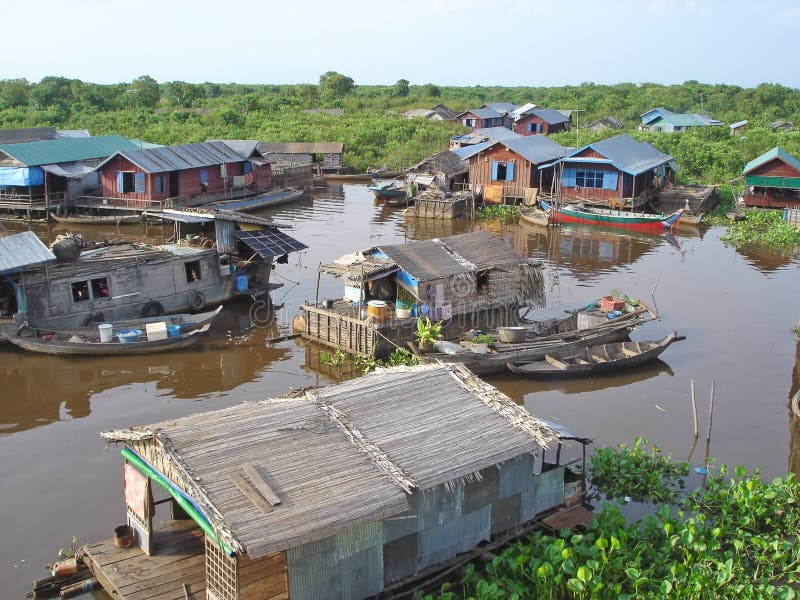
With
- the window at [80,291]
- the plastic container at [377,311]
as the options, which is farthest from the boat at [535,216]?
the window at [80,291]

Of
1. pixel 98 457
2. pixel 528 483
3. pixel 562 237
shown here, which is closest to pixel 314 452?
pixel 528 483

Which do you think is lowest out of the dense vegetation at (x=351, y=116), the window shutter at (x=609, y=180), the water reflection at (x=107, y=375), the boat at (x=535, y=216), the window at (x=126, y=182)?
the water reflection at (x=107, y=375)

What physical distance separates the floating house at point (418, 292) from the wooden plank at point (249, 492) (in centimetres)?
1011

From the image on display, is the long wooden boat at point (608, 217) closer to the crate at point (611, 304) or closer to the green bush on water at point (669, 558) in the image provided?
the crate at point (611, 304)

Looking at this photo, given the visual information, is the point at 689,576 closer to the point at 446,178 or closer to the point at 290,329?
the point at 290,329

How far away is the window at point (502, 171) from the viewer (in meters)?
42.9

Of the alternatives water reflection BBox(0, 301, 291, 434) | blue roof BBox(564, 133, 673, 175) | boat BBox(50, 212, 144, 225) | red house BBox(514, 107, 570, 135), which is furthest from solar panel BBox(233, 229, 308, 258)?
red house BBox(514, 107, 570, 135)

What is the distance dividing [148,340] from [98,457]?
5.34 meters

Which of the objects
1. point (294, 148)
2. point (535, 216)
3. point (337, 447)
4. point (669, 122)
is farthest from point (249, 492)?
point (669, 122)

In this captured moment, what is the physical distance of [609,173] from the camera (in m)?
40.0

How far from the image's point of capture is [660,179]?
4444 centimetres

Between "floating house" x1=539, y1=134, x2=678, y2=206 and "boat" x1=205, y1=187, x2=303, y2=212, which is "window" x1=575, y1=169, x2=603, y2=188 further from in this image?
"boat" x1=205, y1=187, x2=303, y2=212

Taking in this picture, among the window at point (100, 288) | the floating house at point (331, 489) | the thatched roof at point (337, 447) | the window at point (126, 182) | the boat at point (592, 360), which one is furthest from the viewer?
the window at point (126, 182)

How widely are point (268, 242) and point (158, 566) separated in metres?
15.0
